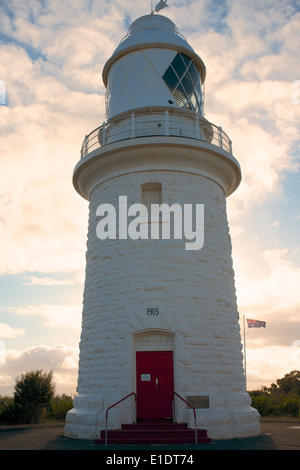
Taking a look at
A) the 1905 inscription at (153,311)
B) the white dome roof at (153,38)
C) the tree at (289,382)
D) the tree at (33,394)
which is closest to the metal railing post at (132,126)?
the white dome roof at (153,38)

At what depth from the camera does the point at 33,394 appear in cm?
1925

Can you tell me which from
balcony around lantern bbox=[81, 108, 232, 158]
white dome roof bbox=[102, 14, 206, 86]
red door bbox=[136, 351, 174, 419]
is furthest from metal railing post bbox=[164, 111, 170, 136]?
red door bbox=[136, 351, 174, 419]

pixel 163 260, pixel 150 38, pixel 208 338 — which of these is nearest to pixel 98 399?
pixel 208 338

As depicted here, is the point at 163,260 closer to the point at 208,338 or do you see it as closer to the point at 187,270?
the point at 187,270

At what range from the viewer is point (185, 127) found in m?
16.0

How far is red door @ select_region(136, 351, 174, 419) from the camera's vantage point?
12656 mm

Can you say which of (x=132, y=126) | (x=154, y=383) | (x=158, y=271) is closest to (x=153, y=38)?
(x=132, y=126)

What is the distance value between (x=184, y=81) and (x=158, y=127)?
8.62ft

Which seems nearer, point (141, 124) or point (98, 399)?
point (98, 399)

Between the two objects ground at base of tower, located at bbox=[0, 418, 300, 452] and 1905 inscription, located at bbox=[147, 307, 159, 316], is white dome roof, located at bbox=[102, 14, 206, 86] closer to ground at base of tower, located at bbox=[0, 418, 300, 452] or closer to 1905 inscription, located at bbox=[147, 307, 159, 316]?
1905 inscription, located at bbox=[147, 307, 159, 316]

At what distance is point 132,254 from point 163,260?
105 cm

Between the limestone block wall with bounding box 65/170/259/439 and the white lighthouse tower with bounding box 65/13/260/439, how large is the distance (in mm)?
33

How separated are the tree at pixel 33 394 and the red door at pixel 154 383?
8290 millimetres
